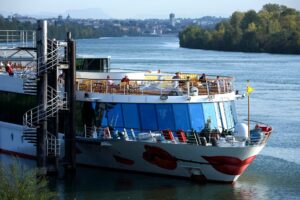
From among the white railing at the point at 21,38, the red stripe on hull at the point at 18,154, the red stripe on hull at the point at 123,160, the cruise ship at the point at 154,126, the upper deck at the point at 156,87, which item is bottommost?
the red stripe on hull at the point at 18,154

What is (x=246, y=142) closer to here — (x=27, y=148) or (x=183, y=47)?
(x=27, y=148)

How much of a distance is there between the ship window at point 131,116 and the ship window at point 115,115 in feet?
0.68

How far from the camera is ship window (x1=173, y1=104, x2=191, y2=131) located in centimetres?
3225

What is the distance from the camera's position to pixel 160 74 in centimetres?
3666

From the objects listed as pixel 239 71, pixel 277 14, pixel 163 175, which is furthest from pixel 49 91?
pixel 277 14

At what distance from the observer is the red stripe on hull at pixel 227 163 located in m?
31.2

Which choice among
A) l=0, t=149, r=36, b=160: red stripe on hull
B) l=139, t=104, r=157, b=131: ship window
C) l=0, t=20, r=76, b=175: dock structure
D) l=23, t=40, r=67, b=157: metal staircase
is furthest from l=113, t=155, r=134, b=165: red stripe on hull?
l=0, t=149, r=36, b=160: red stripe on hull

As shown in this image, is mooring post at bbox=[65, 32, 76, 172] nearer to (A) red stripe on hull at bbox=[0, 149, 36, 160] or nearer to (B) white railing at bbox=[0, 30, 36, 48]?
(B) white railing at bbox=[0, 30, 36, 48]

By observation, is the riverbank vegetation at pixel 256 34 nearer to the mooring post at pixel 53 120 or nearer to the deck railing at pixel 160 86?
the deck railing at pixel 160 86

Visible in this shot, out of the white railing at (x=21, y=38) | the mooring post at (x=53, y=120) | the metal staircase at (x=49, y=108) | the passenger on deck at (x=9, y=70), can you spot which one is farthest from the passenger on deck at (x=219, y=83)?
the passenger on deck at (x=9, y=70)

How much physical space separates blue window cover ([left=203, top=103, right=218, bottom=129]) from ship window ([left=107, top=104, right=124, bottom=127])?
276 cm

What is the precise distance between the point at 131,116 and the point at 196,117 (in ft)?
6.96

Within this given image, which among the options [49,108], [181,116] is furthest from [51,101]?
[181,116]

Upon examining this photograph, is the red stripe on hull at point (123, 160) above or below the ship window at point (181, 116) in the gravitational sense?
below
